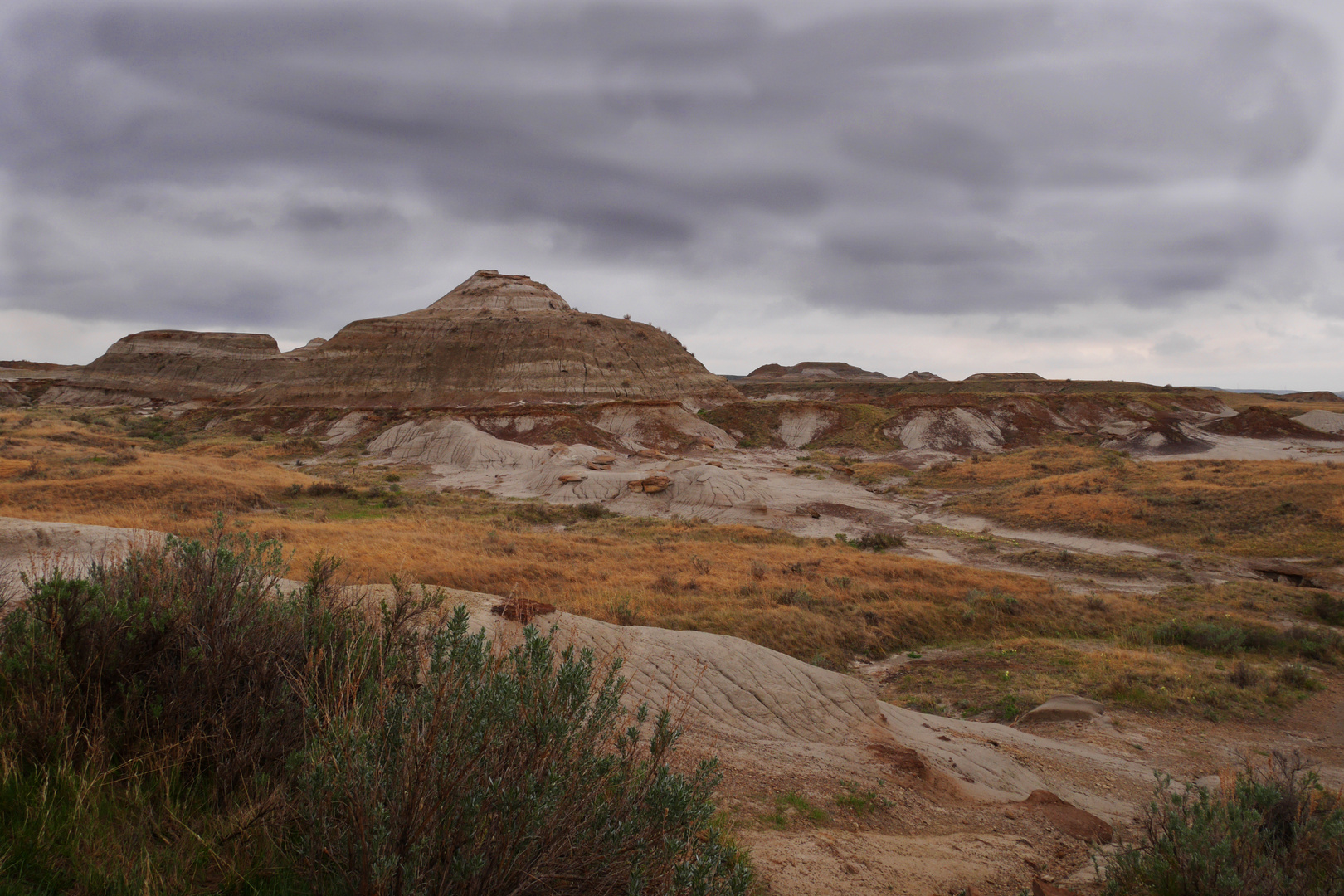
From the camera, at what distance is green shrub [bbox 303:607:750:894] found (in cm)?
246

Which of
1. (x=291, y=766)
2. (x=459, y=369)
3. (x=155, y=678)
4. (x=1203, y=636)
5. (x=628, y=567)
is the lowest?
(x=1203, y=636)

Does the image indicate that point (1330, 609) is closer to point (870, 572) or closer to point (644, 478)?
point (870, 572)

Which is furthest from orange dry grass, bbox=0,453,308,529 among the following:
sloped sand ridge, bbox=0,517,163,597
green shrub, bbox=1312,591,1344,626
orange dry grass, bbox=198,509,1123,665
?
green shrub, bbox=1312,591,1344,626

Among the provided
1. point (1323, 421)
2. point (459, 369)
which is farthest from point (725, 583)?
point (1323, 421)

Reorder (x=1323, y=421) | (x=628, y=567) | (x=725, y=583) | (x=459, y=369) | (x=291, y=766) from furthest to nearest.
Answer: (x=459, y=369)
(x=1323, y=421)
(x=628, y=567)
(x=725, y=583)
(x=291, y=766)

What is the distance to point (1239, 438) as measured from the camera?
2090 inches

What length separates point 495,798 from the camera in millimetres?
2604

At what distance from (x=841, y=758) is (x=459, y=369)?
2716 inches

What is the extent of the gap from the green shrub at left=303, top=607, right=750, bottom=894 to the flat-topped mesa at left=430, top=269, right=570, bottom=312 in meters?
83.9

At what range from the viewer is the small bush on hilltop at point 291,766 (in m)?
2.54

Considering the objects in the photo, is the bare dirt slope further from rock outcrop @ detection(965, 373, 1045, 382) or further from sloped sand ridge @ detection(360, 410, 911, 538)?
rock outcrop @ detection(965, 373, 1045, 382)

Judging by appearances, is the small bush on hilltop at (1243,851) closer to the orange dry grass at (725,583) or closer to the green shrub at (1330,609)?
the orange dry grass at (725,583)

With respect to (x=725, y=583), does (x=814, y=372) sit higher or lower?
higher

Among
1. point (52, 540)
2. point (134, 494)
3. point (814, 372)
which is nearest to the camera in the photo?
point (52, 540)
